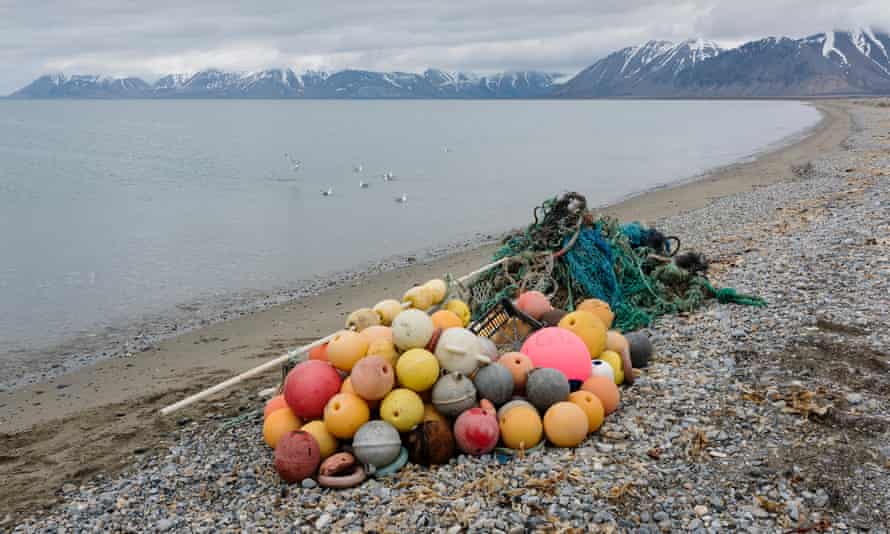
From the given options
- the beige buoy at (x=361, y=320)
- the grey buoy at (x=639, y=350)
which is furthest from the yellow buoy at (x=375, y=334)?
the grey buoy at (x=639, y=350)

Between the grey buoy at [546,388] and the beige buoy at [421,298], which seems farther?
the beige buoy at [421,298]

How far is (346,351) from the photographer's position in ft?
21.3

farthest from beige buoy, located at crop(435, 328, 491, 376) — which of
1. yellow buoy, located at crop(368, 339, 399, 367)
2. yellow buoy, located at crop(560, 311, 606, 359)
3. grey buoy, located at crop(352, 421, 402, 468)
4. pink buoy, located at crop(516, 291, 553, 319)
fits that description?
pink buoy, located at crop(516, 291, 553, 319)

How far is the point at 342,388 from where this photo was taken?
6.27 meters

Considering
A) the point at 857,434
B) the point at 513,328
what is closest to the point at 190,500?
the point at 513,328

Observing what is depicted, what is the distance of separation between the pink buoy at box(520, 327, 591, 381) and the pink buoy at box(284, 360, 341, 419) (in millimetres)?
1997

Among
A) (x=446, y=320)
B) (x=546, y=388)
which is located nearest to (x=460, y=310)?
(x=446, y=320)

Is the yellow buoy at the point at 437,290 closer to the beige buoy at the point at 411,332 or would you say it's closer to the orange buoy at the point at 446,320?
the orange buoy at the point at 446,320

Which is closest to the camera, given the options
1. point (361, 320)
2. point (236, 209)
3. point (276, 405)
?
point (276, 405)

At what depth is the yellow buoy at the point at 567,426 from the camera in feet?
19.6

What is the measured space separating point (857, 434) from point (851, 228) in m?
8.41

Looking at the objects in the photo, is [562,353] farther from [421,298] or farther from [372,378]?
[421,298]

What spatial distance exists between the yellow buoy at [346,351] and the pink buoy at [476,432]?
1.20m

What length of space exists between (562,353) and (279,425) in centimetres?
281
